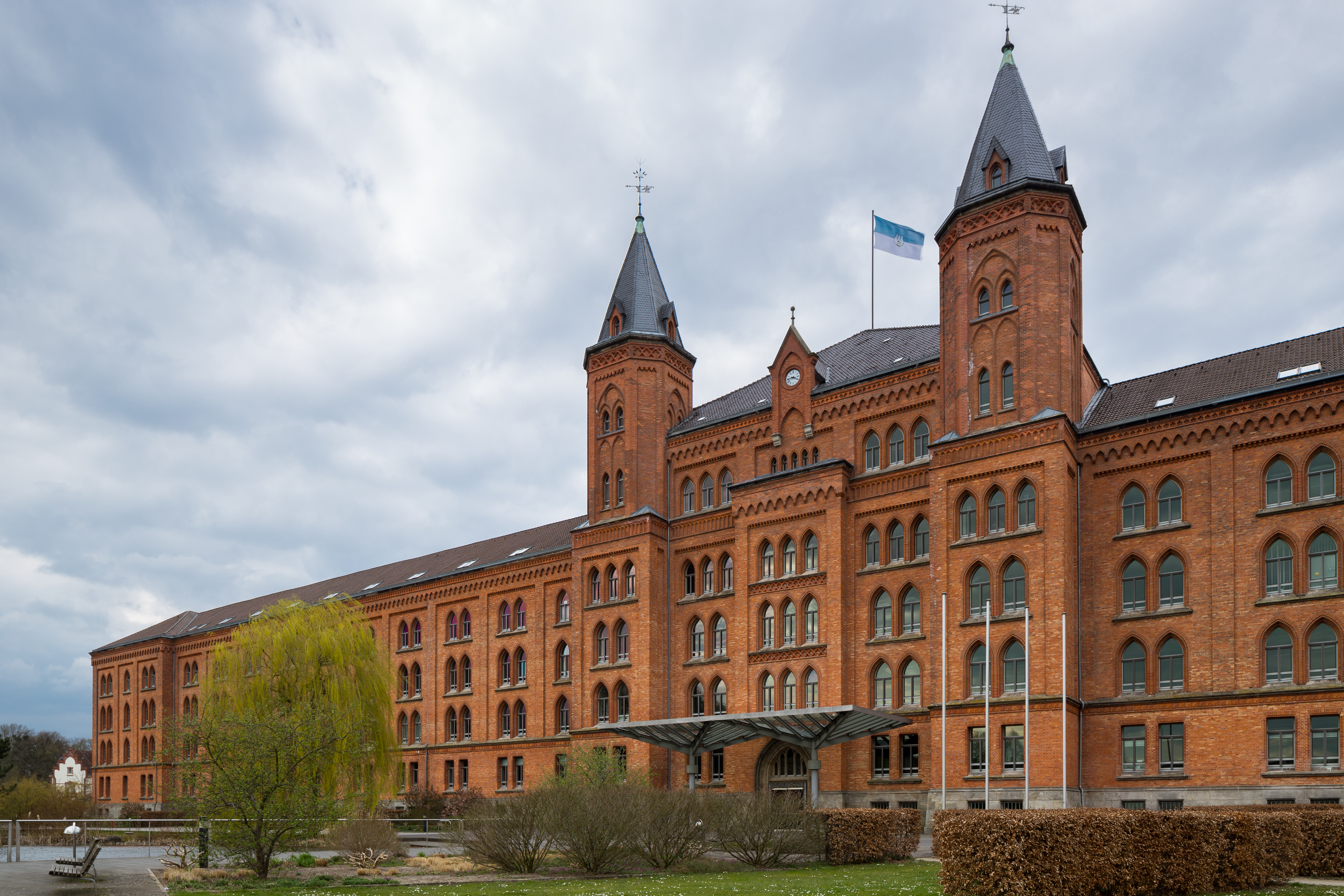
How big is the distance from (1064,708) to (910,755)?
24.5ft

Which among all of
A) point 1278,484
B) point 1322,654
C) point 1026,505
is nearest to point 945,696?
point 1026,505

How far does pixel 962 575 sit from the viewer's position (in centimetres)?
4000

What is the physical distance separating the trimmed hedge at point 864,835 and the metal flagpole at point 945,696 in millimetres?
7987

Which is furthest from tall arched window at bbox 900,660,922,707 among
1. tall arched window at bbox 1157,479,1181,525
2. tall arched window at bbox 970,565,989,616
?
tall arched window at bbox 1157,479,1181,525

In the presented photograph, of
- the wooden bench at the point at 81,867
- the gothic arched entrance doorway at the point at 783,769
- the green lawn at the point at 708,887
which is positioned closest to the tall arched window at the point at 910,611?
the gothic arched entrance doorway at the point at 783,769

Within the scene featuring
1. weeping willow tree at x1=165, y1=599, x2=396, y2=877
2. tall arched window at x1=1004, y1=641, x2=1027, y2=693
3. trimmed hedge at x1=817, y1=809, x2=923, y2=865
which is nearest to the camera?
weeping willow tree at x1=165, y1=599, x2=396, y2=877

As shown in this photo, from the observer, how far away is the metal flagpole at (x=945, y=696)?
3781 centimetres

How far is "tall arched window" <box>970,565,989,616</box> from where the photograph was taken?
39531mm

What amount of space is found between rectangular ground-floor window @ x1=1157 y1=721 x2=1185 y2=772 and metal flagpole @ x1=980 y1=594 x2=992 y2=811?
5.31 meters

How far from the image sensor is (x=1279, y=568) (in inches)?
1398

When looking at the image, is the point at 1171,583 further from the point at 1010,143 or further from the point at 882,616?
the point at 1010,143

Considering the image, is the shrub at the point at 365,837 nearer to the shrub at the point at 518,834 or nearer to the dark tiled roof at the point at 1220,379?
the shrub at the point at 518,834

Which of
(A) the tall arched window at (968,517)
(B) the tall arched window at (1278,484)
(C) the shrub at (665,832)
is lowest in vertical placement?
(C) the shrub at (665,832)

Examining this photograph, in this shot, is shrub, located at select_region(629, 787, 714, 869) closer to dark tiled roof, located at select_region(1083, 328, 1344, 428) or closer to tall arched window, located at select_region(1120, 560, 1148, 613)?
tall arched window, located at select_region(1120, 560, 1148, 613)
